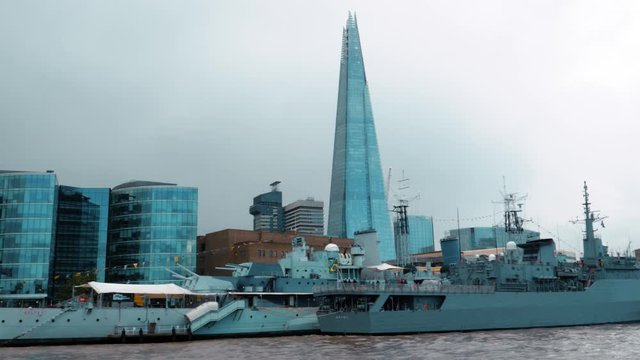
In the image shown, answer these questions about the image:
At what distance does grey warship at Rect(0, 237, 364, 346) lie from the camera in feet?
140

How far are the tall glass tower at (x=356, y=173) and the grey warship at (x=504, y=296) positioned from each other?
106 meters

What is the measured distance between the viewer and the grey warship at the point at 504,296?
46062mm

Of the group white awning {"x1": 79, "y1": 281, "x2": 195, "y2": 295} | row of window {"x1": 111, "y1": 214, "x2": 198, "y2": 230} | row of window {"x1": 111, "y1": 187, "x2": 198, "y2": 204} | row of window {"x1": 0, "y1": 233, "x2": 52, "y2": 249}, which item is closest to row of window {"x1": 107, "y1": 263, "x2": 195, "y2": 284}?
row of window {"x1": 111, "y1": 214, "x2": 198, "y2": 230}

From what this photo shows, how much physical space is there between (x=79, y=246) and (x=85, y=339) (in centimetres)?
4762

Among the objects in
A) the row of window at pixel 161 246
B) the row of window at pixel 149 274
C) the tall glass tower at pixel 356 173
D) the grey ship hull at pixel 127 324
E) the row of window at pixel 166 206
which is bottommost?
the grey ship hull at pixel 127 324

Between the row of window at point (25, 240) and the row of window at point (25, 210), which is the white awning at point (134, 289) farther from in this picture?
the row of window at point (25, 210)

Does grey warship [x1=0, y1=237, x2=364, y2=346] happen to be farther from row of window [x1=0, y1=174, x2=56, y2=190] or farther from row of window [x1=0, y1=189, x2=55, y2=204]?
row of window [x1=0, y1=174, x2=56, y2=190]

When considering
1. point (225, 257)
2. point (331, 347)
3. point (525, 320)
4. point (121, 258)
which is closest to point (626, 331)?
point (525, 320)

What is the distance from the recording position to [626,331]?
46.7m

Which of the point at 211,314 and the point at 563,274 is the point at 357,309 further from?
the point at 563,274

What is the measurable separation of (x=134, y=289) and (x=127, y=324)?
266 cm

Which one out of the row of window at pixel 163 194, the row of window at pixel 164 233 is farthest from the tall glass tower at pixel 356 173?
the row of window at pixel 164 233

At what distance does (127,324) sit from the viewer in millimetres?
44719

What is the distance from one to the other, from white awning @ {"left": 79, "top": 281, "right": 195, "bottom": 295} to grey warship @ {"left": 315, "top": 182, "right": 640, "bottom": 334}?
11642 mm
